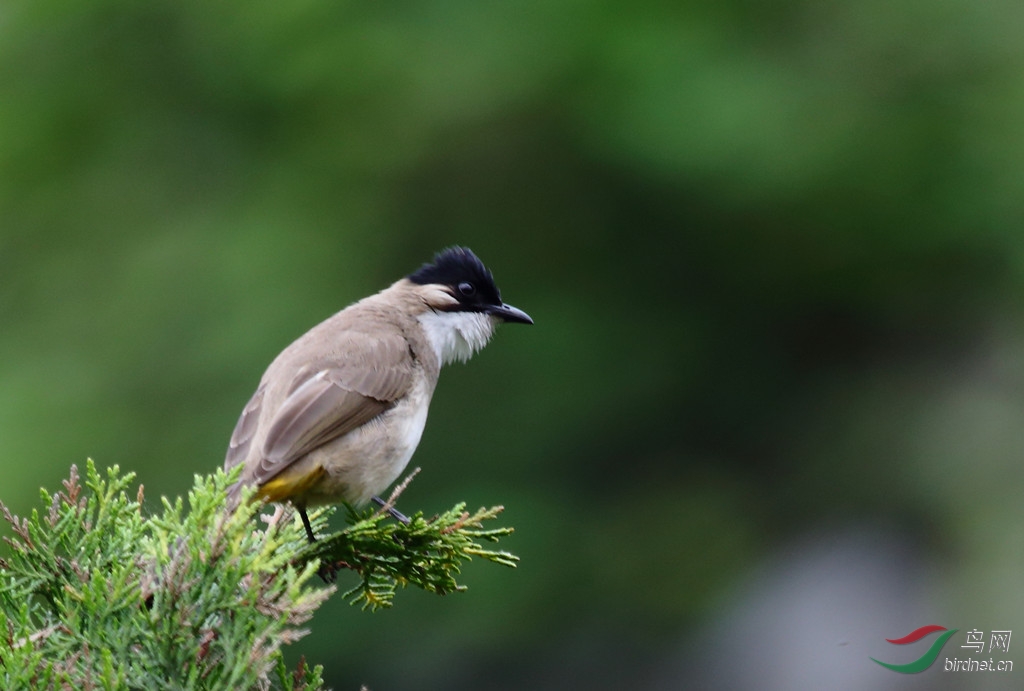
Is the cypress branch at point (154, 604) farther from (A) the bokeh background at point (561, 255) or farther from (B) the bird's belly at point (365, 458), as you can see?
(A) the bokeh background at point (561, 255)

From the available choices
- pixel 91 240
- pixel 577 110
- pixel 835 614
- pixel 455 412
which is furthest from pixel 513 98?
pixel 835 614

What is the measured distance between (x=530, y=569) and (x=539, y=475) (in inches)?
24.4

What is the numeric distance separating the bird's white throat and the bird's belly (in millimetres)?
636

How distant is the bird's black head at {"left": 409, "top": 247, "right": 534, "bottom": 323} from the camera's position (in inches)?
174

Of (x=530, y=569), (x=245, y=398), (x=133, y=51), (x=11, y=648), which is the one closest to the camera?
(x=11, y=648)

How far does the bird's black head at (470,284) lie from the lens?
4.43 m

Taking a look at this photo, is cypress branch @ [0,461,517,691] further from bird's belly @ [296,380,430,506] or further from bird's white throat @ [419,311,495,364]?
bird's white throat @ [419,311,495,364]

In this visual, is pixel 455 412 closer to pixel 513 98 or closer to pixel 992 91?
pixel 513 98

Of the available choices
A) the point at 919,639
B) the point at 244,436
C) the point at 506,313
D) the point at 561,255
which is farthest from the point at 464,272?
the point at 919,639

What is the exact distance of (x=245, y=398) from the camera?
5828 mm

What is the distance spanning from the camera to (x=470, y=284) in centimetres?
444

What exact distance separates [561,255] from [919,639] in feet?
10.3

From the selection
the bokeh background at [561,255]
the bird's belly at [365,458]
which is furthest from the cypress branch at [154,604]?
the bokeh background at [561,255]

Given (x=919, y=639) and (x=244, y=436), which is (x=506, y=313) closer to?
(x=244, y=436)
